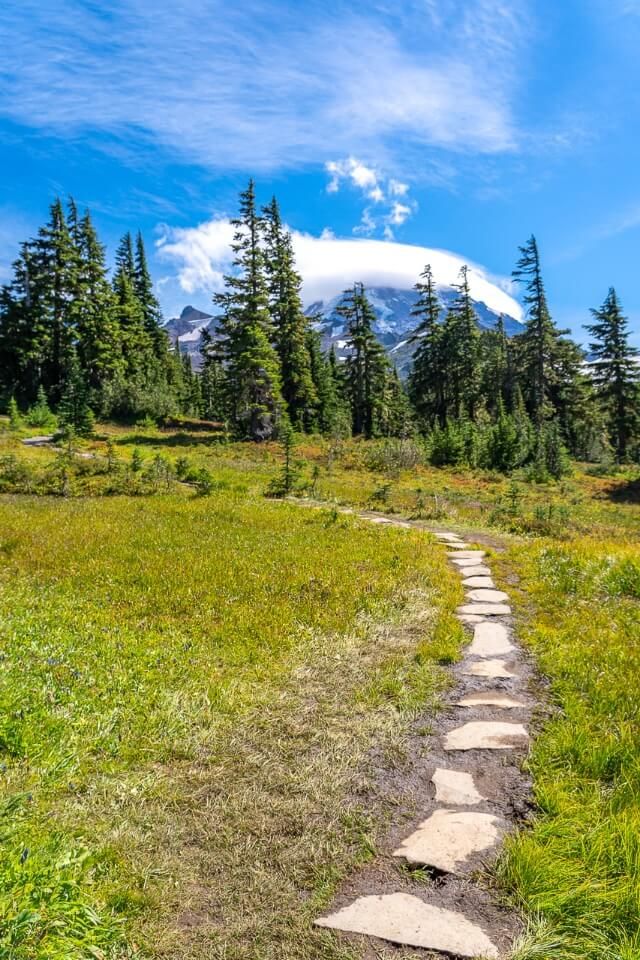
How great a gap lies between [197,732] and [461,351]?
50.2m

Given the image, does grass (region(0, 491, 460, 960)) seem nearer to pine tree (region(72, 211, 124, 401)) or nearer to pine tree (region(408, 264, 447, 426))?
pine tree (region(72, 211, 124, 401))

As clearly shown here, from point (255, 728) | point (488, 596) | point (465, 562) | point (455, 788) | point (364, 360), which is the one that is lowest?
point (455, 788)

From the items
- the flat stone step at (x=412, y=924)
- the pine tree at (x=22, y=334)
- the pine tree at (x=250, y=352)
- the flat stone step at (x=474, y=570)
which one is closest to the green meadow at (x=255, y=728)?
the flat stone step at (x=412, y=924)

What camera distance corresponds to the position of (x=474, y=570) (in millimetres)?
10445

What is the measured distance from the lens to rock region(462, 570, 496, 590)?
941 centimetres

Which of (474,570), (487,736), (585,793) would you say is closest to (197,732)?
(487,736)

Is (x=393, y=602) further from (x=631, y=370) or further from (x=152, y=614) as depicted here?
(x=631, y=370)

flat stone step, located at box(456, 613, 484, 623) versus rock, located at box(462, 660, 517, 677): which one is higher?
flat stone step, located at box(456, 613, 484, 623)

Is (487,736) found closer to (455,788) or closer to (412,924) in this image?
(455,788)

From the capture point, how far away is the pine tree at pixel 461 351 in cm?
5088

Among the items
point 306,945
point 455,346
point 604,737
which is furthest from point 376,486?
point 455,346

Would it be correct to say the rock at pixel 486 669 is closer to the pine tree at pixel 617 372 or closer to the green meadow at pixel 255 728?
the green meadow at pixel 255 728

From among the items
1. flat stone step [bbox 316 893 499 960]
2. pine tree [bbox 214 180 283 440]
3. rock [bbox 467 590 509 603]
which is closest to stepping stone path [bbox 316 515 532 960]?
flat stone step [bbox 316 893 499 960]

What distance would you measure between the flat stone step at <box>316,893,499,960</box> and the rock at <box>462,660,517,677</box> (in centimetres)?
321
